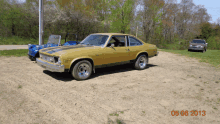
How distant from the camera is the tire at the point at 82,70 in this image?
219 inches

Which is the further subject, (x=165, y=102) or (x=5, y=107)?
(x=165, y=102)

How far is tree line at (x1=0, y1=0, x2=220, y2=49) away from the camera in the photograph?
66.5 ft

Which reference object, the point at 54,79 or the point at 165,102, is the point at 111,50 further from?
the point at 165,102

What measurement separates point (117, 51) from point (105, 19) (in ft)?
71.1

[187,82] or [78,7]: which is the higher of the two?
[78,7]

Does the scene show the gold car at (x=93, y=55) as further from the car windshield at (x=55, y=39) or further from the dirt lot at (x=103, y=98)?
the car windshield at (x=55, y=39)

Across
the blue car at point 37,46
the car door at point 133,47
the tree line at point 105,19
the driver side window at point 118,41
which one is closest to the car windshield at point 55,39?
the blue car at point 37,46

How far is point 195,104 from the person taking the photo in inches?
161

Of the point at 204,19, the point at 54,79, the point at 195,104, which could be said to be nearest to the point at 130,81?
the point at 195,104

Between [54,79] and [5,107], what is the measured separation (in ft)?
7.54

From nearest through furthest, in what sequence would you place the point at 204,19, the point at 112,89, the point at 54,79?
the point at 112,89, the point at 54,79, the point at 204,19

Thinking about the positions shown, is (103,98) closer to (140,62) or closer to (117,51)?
(117,51)

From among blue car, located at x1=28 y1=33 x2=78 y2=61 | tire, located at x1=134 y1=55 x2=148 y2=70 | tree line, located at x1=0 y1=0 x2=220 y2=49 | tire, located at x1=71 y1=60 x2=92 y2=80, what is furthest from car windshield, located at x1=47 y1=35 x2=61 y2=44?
tree line, located at x1=0 y1=0 x2=220 y2=49

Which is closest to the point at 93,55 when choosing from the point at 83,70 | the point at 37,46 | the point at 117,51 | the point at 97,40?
the point at 83,70
